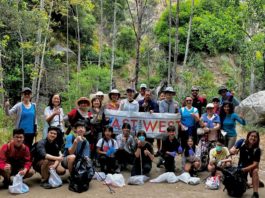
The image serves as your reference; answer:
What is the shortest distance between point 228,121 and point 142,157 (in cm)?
185

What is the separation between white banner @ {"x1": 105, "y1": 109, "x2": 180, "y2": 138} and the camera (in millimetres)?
7742

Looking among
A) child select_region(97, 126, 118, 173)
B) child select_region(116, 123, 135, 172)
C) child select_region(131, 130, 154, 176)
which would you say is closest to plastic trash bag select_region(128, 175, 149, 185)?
child select_region(131, 130, 154, 176)

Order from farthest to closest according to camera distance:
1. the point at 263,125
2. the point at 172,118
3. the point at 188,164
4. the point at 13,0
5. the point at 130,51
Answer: the point at 130,51 → the point at 13,0 → the point at 263,125 → the point at 172,118 → the point at 188,164

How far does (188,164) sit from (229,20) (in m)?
8.16

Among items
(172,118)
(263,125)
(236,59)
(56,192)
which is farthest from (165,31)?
(56,192)

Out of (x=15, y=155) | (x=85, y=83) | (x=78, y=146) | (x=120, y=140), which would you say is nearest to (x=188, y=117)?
(x=120, y=140)

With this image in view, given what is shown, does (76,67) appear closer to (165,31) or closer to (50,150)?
(165,31)

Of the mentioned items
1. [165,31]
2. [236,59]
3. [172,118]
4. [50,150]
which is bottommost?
[50,150]

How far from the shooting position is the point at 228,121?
24.0 feet

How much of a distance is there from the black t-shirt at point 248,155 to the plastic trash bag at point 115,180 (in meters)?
2.12

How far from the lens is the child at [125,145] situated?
7.35 meters

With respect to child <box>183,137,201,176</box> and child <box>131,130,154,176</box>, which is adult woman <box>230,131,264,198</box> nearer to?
child <box>183,137,201,176</box>

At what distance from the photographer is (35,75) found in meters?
13.3

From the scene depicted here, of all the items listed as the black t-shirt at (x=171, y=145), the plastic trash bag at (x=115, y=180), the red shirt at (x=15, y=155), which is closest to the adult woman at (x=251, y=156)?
the black t-shirt at (x=171, y=145)
